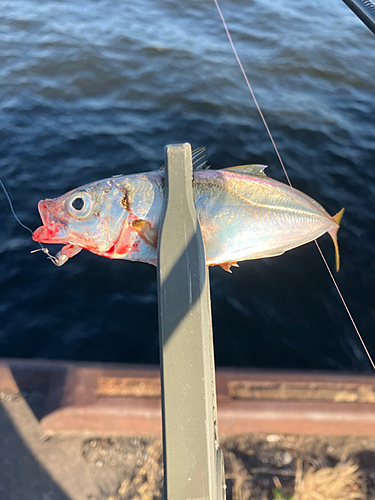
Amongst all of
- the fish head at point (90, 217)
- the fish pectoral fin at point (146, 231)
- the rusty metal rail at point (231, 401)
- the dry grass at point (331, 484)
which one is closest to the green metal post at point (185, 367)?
the fish pectoral fin at point (146, 231)

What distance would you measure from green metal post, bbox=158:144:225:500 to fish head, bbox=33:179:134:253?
623 millimetres

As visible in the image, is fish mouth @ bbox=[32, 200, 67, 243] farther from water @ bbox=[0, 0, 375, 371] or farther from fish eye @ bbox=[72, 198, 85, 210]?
water @ bbox=[0, 0, 375, 371]

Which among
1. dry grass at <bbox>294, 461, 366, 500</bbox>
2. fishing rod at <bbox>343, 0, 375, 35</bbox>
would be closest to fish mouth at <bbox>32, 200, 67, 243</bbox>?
dry grass at <bbox>294, 461, 366, 500</bbox>

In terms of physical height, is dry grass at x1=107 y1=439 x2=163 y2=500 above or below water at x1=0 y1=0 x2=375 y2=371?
below

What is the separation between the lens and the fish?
2.04m

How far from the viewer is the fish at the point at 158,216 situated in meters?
2.04

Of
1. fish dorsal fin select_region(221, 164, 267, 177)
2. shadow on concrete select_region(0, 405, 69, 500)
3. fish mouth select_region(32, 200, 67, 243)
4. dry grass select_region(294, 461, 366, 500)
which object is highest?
fish dorsal fin select_region(221, 164, 267, 177)

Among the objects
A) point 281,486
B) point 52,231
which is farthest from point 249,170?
point 281,486

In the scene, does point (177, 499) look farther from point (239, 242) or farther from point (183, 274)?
point (239, 242)

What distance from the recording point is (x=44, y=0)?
12227mm

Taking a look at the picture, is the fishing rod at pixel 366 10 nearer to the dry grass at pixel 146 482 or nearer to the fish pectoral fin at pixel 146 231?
the fish pectoral fin at pixel 146 231

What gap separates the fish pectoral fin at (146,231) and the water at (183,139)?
108 inches

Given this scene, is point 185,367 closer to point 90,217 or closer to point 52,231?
point 90,217

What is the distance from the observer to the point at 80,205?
218cm
